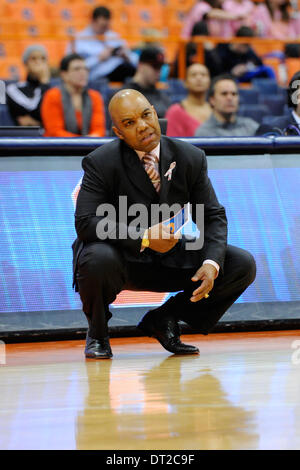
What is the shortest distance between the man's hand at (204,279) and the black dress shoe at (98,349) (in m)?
0.44

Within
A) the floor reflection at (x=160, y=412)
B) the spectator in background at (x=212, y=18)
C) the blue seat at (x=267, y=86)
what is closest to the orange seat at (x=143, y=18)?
the spectator in background at (x=212, y=18)

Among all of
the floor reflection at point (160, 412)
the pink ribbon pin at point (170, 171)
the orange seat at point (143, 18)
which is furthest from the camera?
the orange seat at point (143, 18)

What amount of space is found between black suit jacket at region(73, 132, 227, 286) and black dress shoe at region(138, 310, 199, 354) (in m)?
0.28

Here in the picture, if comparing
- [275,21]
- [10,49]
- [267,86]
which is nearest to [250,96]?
[267,86]

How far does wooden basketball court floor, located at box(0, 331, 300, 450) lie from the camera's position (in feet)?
7.25

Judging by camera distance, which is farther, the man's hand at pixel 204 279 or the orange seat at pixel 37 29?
the orange seat at pixel 37 29

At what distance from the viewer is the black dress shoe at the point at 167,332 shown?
12.6 feet

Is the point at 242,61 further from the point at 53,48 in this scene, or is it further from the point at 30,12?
the point at 30,12

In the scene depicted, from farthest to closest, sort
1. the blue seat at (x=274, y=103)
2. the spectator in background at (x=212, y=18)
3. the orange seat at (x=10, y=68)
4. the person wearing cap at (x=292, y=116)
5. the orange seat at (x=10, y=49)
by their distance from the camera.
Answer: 1. the orange seat at (x=10, y=49)
2. the orange seat at (x=10, y=68)
3. the spectator in background at (x=212, y=18)
4. the blue seat at (x=274, y=103)
5. the person wearing cap at (x=292, y=116)

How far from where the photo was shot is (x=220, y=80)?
677cm

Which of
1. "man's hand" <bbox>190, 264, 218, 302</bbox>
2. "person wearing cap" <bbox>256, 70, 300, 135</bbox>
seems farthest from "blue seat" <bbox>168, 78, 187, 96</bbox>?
"man's hand" <bbox>190, 264, 218, 302</bbox>

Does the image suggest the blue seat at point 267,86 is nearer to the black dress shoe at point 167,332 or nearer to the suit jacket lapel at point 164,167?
the suit jacket lapel at point 164,167

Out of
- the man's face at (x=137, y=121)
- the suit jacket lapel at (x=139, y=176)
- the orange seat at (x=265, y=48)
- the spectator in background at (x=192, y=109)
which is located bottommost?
the orange seat at (x=265, y=48)

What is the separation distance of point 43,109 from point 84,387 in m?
4.56
